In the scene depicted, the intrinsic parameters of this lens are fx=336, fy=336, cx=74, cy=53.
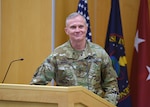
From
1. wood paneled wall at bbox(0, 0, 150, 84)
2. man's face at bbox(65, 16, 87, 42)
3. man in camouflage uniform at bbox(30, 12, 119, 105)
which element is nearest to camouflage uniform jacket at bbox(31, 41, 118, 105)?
man in camouflage uniform at bbox(30, 12, 119, 105)

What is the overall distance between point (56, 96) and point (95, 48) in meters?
1.00

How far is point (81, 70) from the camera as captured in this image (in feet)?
8.47

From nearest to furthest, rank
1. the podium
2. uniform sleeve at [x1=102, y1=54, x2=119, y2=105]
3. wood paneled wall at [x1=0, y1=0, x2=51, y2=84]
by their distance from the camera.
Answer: the podium → uniform sleeve at [x1=102, y1=54, x2=119, y2=105] → wood paneled wall at [x1=0, y1=0, x2=51, y2=84]

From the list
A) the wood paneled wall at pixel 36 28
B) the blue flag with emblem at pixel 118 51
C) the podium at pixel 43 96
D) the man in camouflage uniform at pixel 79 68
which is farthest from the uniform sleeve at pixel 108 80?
the wood paneled wall at pixel 36 28

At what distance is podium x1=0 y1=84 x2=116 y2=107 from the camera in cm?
172

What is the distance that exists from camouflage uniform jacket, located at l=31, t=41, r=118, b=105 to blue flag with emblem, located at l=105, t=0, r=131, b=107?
134 centimetres

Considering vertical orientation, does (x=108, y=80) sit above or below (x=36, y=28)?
below

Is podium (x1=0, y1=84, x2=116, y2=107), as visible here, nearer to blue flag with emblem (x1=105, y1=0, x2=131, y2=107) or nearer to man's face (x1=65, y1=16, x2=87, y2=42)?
man's face (x1=65, y1=16, x2=87, y2=42)

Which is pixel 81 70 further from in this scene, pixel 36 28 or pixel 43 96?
pixel 36 28

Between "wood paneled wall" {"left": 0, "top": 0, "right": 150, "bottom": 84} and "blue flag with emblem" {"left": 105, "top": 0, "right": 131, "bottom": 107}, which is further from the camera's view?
"wood paneled wall" {"left": 0, "top": 0, "right": 150, "bottom": 84}

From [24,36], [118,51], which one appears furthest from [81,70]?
[24,36]

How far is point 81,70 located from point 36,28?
1.69m

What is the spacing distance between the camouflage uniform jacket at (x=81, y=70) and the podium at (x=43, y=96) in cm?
69

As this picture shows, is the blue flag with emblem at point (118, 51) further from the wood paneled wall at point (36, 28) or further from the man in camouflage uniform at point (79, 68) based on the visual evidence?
the man in camouflage uniform at point (79, 68)
